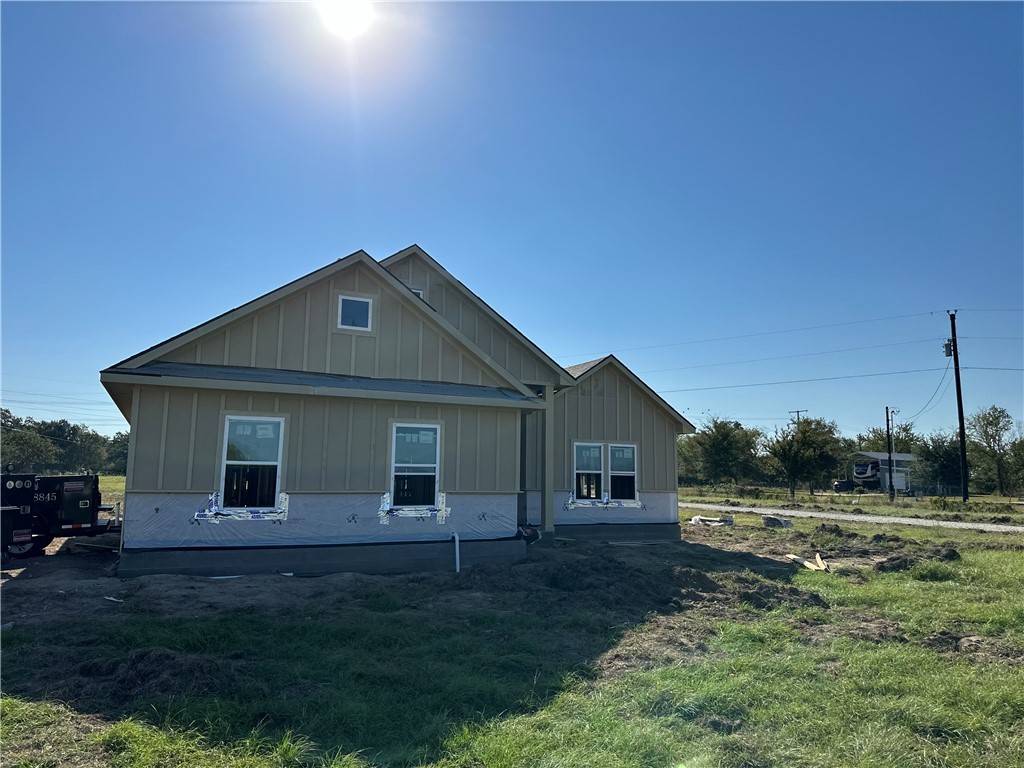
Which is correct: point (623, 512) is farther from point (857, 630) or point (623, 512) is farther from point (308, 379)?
point (857, 630)

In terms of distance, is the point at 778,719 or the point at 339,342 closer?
the point at 778,719

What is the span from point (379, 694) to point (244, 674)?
1241mm

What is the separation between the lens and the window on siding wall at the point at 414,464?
11961mm

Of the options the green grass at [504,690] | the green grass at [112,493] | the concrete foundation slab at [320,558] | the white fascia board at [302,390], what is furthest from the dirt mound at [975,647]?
the green grass at [112,493]

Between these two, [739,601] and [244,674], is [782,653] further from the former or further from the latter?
[244,674]

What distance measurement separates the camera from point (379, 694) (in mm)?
5383

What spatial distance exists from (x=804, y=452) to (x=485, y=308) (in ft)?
115

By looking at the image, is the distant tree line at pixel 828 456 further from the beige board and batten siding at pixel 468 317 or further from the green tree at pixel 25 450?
the green tree at pixel 25 450

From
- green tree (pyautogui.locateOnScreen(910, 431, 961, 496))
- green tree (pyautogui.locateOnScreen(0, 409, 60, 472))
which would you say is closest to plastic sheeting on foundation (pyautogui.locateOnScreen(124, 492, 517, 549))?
green tree (pyautogui.locateOnScreen(910, 431, 961, 496))

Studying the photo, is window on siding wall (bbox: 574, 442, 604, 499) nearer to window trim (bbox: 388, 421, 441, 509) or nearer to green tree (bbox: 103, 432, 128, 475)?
window trim (bbox: 388, 421, 441, 509)

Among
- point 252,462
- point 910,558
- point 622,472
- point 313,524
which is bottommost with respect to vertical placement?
point 910,558

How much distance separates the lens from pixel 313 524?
1120 cm

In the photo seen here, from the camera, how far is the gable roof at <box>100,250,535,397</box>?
10.5m

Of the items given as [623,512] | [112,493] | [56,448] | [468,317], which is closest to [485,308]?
[468,317]
